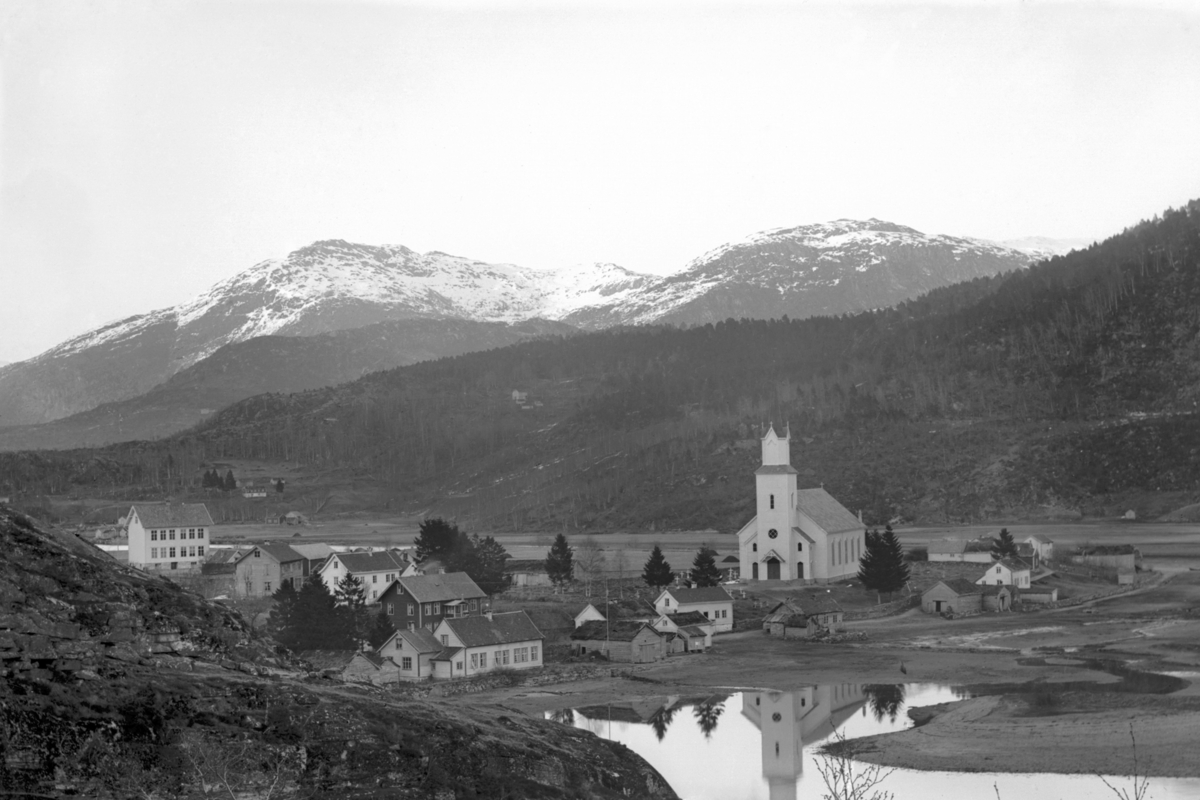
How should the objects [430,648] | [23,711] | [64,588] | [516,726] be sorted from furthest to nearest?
[430,648]
[516,726]
[64,588]
[23,711]

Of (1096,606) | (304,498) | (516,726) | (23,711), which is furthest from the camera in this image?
(304,498)

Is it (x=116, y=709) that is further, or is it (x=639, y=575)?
(x=639, y=575)

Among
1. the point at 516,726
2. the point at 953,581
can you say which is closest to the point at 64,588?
the point at 516,726

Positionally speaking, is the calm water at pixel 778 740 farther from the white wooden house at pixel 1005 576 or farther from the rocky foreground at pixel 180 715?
the white wooden house at pixel 1005 576

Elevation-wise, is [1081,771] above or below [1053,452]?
below

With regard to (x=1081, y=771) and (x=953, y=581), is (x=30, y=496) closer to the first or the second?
(x=953, y=581)

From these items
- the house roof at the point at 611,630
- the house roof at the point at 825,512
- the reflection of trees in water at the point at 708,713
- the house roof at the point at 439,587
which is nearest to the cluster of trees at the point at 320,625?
the house roof at the point at 439,587

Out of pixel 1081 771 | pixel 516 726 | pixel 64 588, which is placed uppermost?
pixel 64 588
